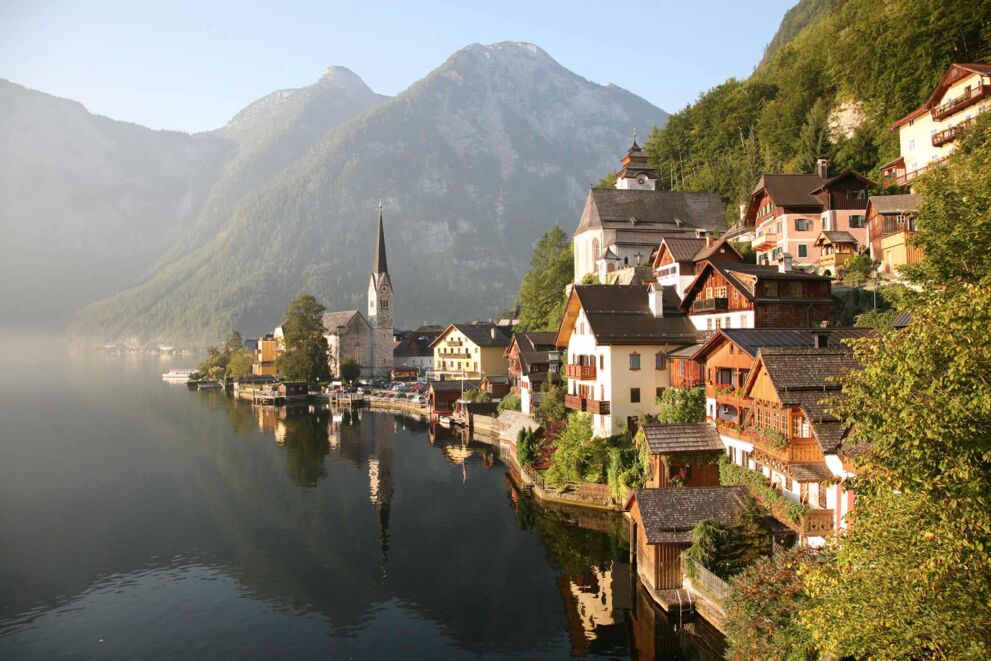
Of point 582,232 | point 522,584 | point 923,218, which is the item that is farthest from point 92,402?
point 923,218

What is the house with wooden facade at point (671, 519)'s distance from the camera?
1024 inches

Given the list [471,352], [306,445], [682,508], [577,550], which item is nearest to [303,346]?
[471,352]

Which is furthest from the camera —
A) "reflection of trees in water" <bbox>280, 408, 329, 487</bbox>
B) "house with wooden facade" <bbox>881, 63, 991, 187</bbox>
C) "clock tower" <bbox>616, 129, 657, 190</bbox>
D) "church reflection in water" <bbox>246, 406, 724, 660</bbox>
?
"clock tower" <bbox>616, 129, 657, 190</bbox>

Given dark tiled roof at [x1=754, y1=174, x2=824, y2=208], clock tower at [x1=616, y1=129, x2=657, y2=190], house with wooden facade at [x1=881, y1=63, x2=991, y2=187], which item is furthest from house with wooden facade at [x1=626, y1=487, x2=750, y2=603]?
clock tower at [x1=616, y1=129, x2=657, y2=190]

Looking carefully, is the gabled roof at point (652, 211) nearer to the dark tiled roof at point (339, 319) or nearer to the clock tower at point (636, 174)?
the clock tower at point (636, 174)

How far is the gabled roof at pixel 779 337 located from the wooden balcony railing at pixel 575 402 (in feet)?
39.8

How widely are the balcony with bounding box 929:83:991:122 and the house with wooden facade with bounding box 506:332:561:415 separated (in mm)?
36055

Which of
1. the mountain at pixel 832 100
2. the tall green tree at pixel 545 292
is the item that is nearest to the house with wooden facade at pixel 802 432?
the mountain at pixel 832 100

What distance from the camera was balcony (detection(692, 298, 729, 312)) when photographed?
40875mm

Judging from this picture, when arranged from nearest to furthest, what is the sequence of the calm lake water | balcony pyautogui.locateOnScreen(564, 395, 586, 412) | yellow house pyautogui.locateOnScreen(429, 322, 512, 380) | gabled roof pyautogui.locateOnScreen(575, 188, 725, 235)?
1. the calm lake water
2. balcony pyautogui.locateOnScreen(564, 395, 586, 412)
3. gabled roof pyautogui.locateOnScreen(575, 188, 725, 235)
4. yellow house pyautogui.locateOnScreen(429, 322, 512, 380)

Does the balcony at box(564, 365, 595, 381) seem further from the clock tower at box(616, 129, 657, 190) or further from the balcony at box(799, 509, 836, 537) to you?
the clock tower at box(616, 129, 657, 190)

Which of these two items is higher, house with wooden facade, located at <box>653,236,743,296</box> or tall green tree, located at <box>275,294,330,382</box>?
house with wooden facade, located at <box>653,236,743,296</box>

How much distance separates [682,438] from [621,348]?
919 cm

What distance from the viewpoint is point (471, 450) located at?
6256 cm
